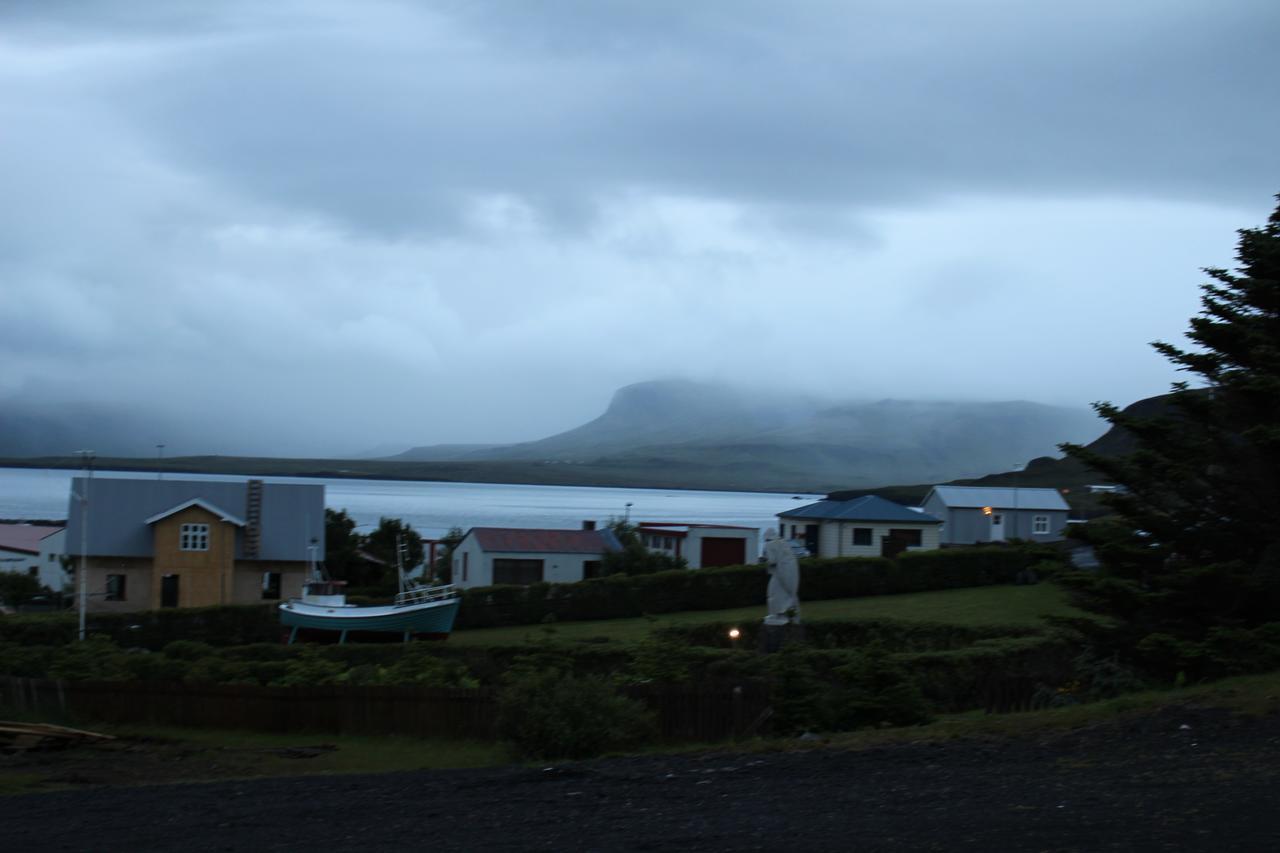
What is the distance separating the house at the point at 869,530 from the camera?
53.9m

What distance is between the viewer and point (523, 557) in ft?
163

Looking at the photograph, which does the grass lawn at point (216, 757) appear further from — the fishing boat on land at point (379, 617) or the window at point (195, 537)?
the window at point (195, 537)

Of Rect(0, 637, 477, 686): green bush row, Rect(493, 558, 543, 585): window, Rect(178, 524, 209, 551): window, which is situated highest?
Rect(178, 524, 209, 551): window

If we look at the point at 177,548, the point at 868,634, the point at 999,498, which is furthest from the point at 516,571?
the point at 999,498

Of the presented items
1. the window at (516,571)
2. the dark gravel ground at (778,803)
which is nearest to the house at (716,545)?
the window at (516,571)

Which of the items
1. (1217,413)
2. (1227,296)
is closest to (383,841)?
(1217,413)

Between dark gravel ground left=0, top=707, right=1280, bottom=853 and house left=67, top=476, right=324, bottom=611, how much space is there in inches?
1298

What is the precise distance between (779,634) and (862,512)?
107ft

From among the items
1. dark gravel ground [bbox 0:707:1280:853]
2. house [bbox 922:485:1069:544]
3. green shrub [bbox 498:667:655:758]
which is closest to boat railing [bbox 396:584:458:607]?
green shrub [bbox 498:667:655:758]

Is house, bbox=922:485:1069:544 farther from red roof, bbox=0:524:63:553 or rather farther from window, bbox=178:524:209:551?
red roof, bbox=0:524:63:553

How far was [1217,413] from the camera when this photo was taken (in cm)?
1666

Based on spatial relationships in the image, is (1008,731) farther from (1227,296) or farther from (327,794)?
(1227,296)

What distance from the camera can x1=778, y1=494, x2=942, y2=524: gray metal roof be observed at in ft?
177

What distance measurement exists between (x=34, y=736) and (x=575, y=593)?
2676cm
